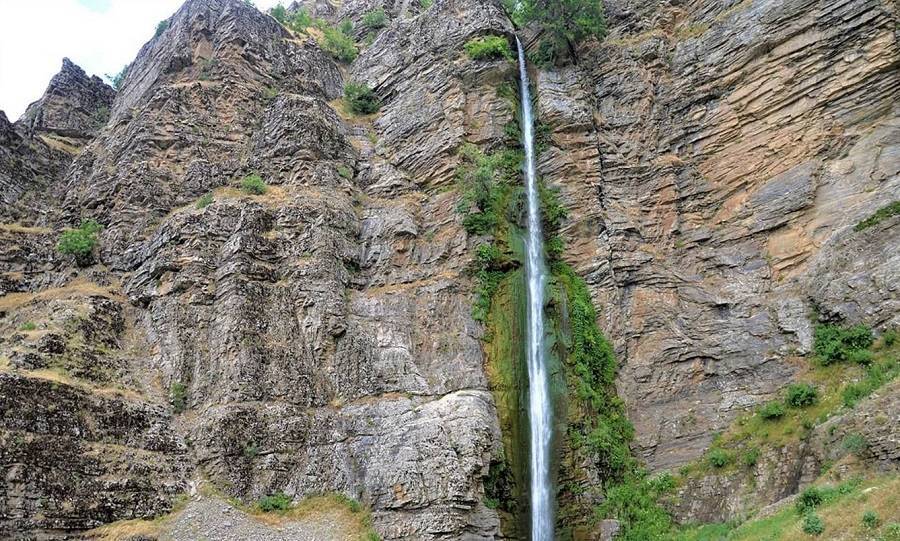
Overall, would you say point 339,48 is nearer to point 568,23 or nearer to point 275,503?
point 568,23

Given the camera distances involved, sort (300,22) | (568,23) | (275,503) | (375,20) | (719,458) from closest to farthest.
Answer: (719,458), (275,503), (568,23), (375,20), (300,22)

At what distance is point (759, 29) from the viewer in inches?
1079

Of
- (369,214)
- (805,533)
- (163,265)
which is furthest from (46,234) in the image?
(805,533)

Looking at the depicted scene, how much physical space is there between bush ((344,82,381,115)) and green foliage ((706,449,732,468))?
82.6 ft

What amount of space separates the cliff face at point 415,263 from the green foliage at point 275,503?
55 centimetres

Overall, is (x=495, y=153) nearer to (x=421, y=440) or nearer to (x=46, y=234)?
(x=421, y=440)

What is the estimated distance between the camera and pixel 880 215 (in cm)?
A: 2147

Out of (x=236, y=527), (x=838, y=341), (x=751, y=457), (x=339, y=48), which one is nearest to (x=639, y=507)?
(x=751, y=457)

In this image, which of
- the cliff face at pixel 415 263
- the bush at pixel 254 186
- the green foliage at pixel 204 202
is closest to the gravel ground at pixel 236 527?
the cliff face at pixel 415 263

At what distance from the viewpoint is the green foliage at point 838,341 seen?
20344mm

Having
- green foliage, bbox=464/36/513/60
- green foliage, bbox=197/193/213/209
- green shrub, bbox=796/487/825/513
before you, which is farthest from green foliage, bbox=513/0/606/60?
green shrub, bbox=796/487/825/513

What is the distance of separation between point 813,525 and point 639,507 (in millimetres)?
7221

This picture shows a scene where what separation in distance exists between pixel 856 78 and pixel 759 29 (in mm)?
4864

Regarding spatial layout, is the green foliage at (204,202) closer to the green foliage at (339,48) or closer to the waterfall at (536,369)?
the waterfall at (536,369)
